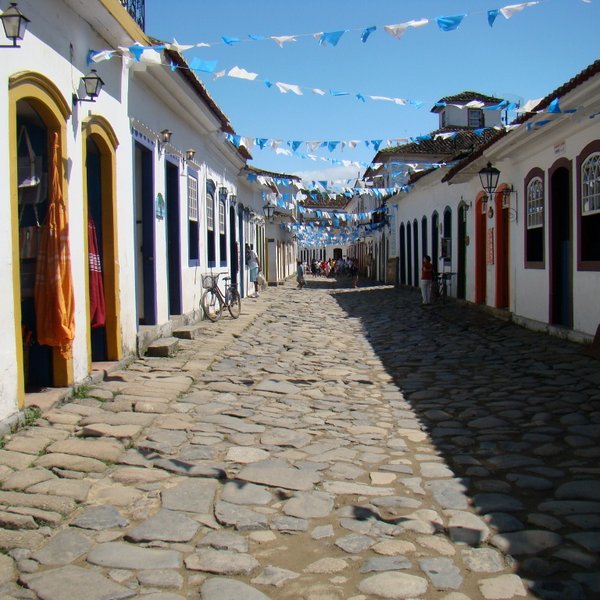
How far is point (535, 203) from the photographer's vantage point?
1233 cm

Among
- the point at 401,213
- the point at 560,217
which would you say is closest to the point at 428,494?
the point at 560,217

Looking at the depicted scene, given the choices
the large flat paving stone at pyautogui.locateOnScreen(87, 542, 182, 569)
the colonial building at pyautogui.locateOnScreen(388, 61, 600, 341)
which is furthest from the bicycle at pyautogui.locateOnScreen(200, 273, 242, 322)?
the large flat paving stone at pyautogui.locateOnScreen(87, 542, 182, 569)

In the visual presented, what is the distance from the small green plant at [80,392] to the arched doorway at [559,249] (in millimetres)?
7844

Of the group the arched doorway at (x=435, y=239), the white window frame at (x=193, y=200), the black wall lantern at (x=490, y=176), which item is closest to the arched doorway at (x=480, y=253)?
the black wall lantern at (x=490, y=176)

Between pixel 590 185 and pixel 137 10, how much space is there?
6513 mm

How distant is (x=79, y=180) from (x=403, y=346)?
599cm

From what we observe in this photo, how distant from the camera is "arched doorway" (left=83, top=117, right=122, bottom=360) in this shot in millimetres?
Result: 7367

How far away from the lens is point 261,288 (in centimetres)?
2594

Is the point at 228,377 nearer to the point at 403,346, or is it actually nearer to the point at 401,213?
the point at 403,346

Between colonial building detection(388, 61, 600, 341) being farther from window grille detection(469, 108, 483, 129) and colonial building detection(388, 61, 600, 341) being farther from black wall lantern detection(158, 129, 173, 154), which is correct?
window grille detection(469, 108, 483, 129)

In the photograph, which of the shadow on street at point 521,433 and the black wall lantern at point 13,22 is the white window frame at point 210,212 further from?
the black wall lantern at point 13,22

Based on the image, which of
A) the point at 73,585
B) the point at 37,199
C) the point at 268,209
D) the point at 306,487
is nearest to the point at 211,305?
the point at 37,199

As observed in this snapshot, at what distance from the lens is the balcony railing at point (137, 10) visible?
8.38 m

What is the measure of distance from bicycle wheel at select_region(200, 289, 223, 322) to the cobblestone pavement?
436 centimetres
